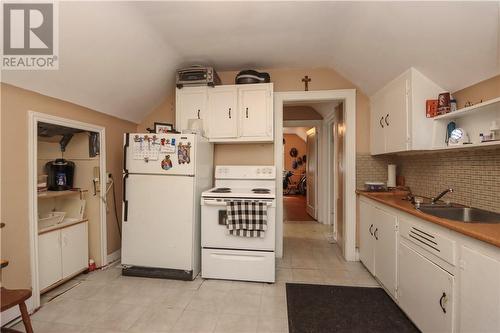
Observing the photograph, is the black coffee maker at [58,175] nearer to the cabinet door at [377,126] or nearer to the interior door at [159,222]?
the interior door at [159,222]

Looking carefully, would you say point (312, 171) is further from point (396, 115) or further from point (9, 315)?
point (9, 315)

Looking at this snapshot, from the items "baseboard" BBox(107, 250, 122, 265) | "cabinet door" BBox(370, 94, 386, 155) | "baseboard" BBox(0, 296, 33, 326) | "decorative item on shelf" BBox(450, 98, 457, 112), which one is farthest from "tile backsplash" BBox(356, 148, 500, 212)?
"baseboard" BBox(0, 296, 33, 326)

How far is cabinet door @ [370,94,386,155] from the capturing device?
2637 millimetres

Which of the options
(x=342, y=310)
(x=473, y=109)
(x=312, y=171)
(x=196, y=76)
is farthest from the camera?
(x=312, y=171)

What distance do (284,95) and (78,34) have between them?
2.22 m

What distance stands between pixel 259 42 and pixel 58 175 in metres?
2.64

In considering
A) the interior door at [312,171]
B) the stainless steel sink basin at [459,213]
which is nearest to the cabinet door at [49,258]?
the stainless steel sink basin at [459,213]

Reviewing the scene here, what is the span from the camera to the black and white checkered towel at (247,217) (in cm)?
235

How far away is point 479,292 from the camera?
3.77ft

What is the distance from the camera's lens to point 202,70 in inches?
112

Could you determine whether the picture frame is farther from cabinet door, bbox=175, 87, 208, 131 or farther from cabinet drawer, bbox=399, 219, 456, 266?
cabinet drawer, bbox=399, 219, 456, 266

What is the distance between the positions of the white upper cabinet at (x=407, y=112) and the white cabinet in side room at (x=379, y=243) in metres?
0.69

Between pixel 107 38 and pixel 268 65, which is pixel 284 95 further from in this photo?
pixel 107 38

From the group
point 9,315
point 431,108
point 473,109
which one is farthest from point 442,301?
point 9,315
